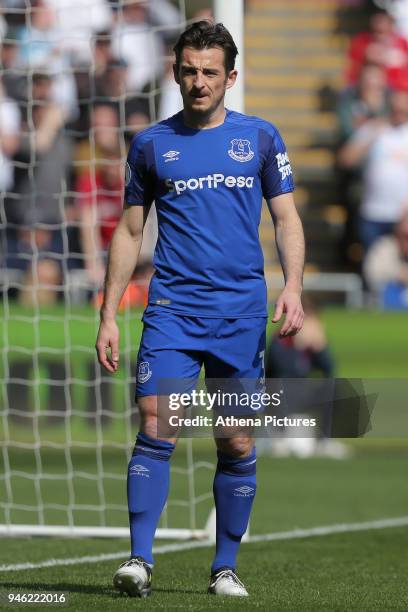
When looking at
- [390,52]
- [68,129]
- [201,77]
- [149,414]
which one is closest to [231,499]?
[149,414]

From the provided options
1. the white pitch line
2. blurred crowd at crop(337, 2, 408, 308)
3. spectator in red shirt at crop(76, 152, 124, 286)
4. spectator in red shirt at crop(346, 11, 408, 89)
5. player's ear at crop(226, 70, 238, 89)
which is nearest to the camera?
player's ear at crop(226, 70, 238, 89)

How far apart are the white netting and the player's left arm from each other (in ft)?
12.2

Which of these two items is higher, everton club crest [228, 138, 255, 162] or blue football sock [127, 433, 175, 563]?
everton club crest [228, 138, 255, 162]

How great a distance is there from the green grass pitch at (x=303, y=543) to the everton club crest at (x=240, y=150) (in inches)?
61.5

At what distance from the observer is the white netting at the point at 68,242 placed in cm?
956

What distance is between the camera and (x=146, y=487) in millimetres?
5035

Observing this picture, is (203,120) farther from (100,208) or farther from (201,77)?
(100,208)

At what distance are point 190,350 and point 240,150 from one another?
74cm

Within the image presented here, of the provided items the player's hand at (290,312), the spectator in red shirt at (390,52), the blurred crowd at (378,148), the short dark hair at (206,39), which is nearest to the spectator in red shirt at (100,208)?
the blurred crowd at (378,148)

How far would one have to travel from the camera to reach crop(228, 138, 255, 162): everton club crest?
16.6 feet

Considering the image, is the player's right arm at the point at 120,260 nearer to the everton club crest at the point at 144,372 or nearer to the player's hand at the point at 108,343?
the player's hand at the point at 108,343

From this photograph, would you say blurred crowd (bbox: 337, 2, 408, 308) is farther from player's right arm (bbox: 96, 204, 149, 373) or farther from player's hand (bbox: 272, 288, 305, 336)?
player's hand (bbox: 272, 288, 305, 336)

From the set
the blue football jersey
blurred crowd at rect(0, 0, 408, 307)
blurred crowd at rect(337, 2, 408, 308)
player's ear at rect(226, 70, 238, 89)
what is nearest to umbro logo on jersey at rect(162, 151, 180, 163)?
the blue football jersey

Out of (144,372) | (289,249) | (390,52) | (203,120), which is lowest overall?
(390,52)
